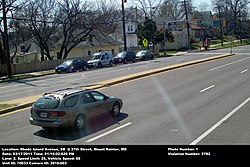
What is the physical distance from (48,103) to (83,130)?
1.30 meters

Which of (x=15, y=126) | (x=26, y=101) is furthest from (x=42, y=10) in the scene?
(x=15, y=126)

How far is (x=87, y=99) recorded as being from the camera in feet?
36.6

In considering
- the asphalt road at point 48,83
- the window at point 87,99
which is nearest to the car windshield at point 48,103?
the window at point 87,99

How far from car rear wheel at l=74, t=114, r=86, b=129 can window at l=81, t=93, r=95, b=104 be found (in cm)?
50

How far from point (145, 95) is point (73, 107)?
6938mm

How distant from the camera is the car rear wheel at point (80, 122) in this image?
34.1 ft

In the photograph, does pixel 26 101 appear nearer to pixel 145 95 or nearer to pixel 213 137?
pixel 145 95

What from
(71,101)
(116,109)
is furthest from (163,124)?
(71,101)

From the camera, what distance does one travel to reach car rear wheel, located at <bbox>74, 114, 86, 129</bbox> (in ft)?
34.1

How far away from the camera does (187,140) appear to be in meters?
8.62

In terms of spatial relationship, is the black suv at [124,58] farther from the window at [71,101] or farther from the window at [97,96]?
the window at [71,101]

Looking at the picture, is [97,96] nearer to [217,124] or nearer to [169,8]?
[217,124]

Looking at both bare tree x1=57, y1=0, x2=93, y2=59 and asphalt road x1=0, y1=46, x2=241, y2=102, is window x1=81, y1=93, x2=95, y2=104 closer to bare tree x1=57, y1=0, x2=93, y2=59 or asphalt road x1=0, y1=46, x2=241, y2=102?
asphalt road x1=0, y1=46, x2=241, y2=102

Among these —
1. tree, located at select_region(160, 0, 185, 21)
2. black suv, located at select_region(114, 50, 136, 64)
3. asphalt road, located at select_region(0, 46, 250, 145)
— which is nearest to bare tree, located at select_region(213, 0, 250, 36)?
tree, located at select_region(160, 0, 185, 21)
